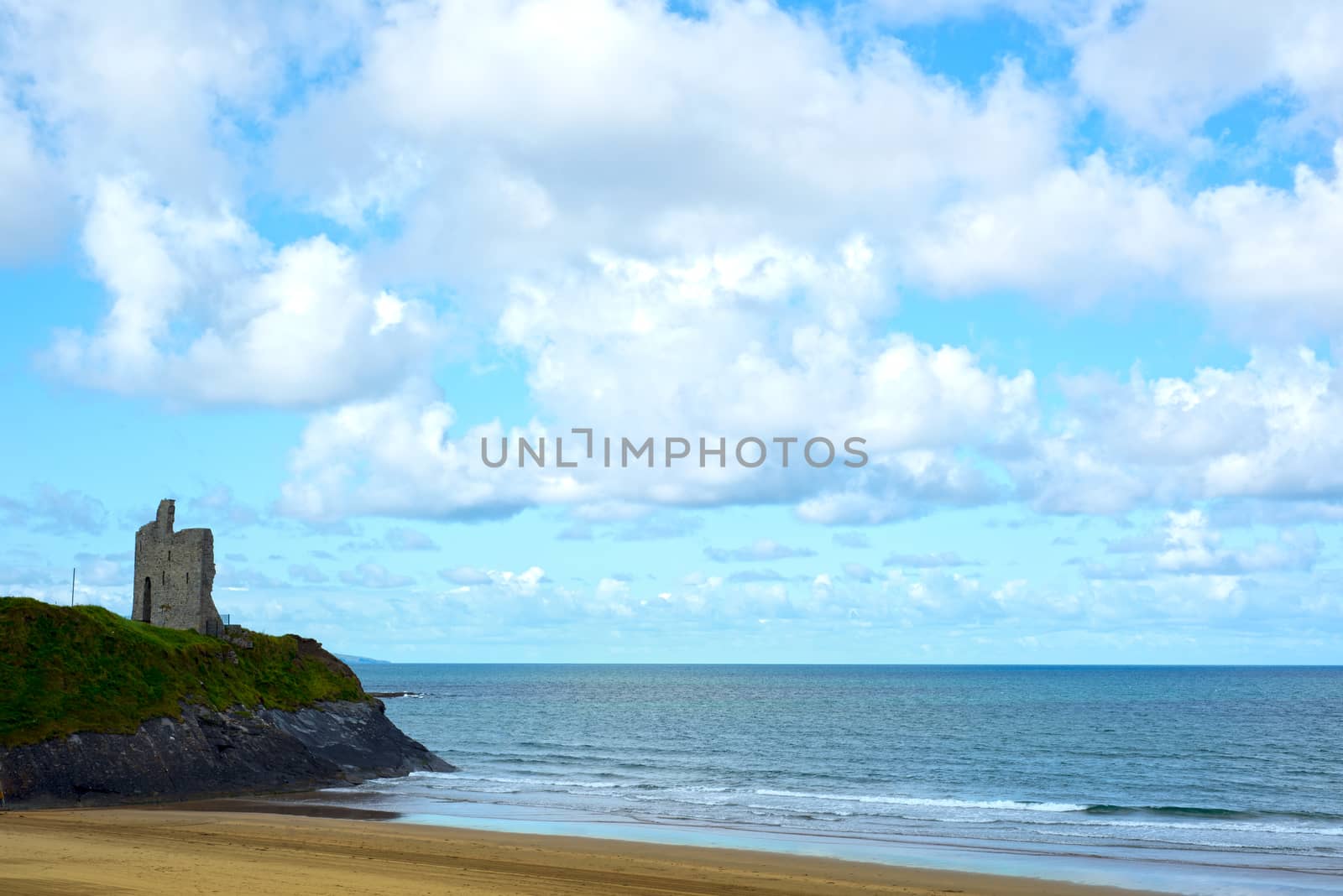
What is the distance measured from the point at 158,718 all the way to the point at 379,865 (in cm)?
1911

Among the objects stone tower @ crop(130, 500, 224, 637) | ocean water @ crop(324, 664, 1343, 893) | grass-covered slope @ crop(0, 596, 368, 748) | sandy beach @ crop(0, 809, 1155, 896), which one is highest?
stone tower @ crop(130, 500, 224, 637)

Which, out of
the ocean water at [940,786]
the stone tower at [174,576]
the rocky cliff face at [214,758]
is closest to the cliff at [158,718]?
the rocky cliff face at [214,758]

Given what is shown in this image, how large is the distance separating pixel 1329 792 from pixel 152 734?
4782cm

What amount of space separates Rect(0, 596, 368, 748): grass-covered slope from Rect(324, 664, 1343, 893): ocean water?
278 inches

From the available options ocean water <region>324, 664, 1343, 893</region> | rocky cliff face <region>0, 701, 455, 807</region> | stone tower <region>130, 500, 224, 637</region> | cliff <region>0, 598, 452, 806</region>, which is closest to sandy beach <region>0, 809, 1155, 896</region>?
rocky cliff face <region>0, 701, 455, 807</region>

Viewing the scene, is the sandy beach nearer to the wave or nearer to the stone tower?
the wave

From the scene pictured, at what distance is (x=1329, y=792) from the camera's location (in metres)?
48.7

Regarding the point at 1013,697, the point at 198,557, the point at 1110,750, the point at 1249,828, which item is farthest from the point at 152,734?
the point at 1013,697

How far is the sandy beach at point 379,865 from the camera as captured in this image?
71.9 ft

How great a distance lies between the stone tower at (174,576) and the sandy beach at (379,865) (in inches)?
707

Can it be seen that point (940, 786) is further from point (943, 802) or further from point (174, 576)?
Result: point (174, 576)

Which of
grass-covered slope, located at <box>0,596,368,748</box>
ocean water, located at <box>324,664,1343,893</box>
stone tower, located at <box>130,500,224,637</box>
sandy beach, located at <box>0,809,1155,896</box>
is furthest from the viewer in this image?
stone tower, located at <box>130,500,224,637</box>

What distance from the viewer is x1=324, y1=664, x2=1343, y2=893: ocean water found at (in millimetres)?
32562

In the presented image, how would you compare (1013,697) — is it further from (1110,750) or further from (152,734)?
(152,734)
